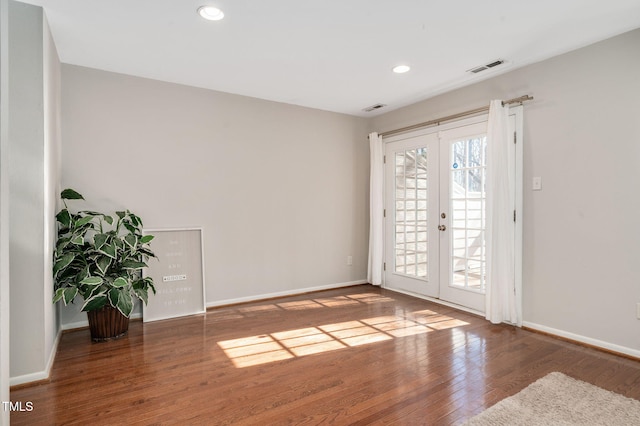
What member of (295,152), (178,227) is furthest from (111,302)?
(295,152)

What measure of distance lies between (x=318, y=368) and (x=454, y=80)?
3282 mm

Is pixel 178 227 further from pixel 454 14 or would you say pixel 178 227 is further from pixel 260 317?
pixel 454 14

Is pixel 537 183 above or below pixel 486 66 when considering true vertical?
below

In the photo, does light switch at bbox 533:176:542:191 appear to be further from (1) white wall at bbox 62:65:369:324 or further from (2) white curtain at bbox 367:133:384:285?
(1) white wall at bbox 62:65:369:324

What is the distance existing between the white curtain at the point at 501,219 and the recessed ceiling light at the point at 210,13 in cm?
275

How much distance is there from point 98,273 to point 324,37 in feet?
9.12

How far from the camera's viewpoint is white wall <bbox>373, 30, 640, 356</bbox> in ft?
9.48

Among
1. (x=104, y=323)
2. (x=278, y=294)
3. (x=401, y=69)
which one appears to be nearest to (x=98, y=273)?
(x=104, y=323)

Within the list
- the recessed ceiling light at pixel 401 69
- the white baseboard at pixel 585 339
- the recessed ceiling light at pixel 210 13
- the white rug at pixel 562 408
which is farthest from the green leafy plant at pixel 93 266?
the white baseboard at pixel 585 339

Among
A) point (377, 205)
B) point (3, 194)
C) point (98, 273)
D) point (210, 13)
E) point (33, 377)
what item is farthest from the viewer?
point (377, 205)

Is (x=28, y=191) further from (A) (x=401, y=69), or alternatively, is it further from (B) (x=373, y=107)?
(B) (x=373, y=107)

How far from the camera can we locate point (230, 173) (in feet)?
14.5

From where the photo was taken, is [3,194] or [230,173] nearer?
[3,194]

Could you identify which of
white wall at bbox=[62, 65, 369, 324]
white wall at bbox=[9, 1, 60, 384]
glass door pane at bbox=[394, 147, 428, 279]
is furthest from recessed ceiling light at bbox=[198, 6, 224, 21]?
glass door pane at bbox=[394, 147, 428, 279]
